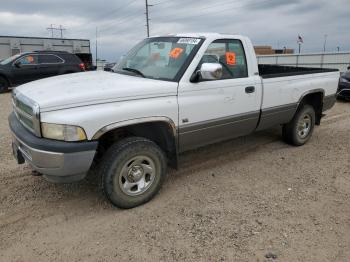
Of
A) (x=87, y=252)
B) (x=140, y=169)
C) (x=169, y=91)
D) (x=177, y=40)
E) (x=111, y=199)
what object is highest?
(x=177, y=40)

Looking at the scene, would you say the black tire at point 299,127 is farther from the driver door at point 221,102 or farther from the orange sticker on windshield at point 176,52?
the orange sticker on windshield at point 176,52

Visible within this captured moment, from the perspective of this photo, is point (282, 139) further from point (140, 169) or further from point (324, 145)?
point (140, 169)

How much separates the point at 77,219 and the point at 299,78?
403 centimetres

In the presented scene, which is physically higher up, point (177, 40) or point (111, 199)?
point (177, 40)

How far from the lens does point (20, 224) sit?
3361mm

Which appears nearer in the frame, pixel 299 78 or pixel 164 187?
pixel 164 187

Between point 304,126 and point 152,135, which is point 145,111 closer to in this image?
point 152,135

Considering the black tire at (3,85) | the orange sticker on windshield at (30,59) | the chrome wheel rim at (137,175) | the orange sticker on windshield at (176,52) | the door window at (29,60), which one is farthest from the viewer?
the orange sticker on windshield at (30,59)

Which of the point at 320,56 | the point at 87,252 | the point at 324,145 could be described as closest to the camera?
the point at 87,252

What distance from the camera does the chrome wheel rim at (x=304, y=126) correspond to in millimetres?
5841

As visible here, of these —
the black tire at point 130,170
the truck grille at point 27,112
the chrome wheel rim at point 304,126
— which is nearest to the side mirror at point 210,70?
the black tire at point 130,170

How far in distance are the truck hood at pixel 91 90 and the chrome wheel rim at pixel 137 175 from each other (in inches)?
28.1

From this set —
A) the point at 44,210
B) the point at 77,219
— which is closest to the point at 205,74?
the point at 77,219

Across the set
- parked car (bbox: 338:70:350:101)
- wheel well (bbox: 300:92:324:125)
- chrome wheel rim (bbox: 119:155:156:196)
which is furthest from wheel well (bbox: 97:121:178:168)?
parked car (bbox: 338:70:350:101)
